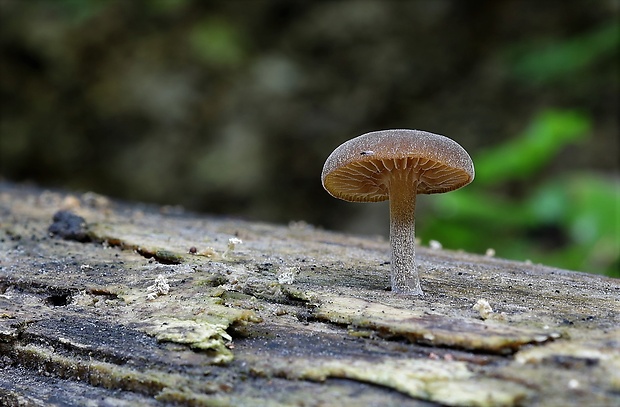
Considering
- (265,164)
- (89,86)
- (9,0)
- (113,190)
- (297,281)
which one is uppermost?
(9,0)

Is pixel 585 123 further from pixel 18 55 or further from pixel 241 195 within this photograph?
pixel 18 55

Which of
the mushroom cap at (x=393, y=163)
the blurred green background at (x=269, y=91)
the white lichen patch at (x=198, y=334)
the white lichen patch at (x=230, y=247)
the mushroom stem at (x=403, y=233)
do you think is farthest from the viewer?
the blurred green background at (x=269, y=91)

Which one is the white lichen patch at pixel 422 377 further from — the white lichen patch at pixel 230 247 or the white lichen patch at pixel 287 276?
the white lichen patch at pixel 230 247

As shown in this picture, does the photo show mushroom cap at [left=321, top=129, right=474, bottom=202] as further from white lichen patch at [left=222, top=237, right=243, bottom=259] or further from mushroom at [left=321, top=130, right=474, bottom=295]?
white lichen patch at [left=222, top=237, right=243, bottom=259]

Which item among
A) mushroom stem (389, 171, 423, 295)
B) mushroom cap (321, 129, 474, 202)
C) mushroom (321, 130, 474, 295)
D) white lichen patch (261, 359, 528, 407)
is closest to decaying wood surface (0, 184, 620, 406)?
white lichen patch (261, 359, 528, 407)

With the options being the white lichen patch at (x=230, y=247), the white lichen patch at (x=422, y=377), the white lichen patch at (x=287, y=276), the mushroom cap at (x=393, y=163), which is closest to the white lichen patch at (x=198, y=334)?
the white lichen patch at (x=422, y=377)

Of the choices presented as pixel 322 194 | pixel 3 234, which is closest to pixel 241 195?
pixel 322 194
